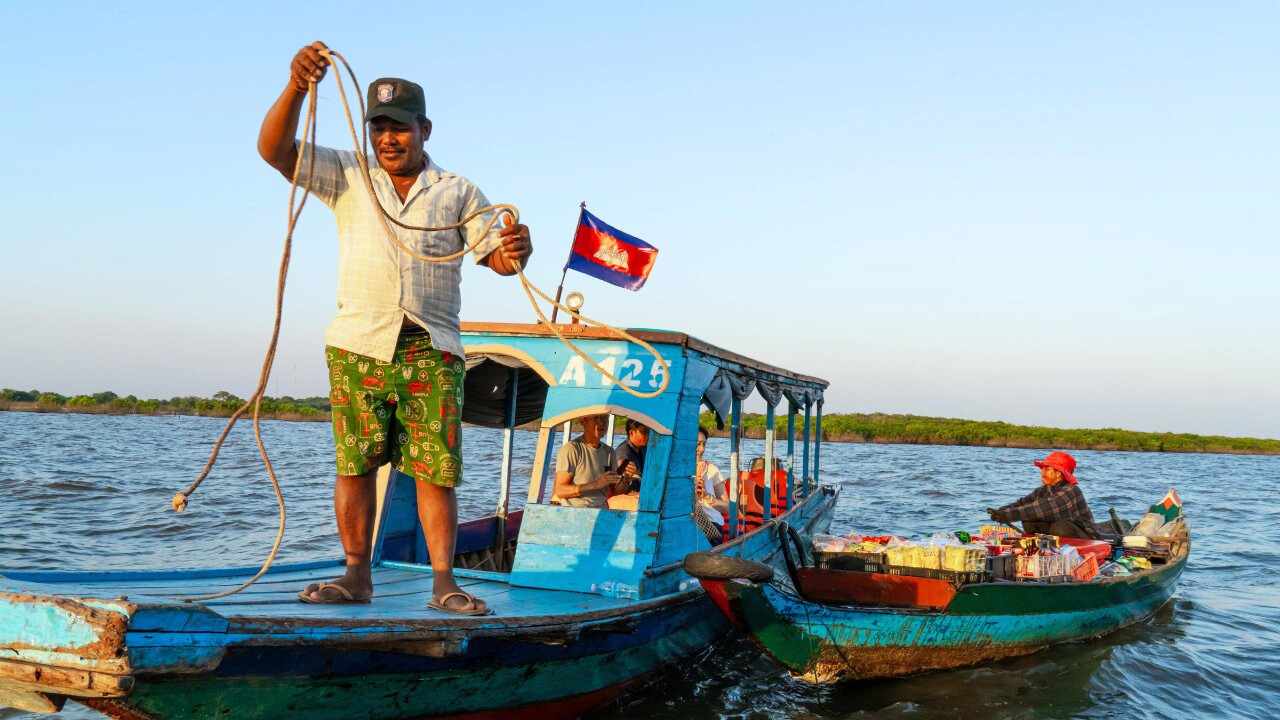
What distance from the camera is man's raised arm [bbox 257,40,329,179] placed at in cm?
328

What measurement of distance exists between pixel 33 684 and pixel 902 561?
20.7ft

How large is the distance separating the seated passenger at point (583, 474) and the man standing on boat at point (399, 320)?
2.69m

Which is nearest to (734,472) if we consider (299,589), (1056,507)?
(1056,507)

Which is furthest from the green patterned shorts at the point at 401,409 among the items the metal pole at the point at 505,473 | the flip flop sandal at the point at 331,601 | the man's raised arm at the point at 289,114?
the metal pole at the point at 505,473

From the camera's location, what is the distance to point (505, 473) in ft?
27.3

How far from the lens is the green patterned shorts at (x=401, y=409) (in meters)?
3.99

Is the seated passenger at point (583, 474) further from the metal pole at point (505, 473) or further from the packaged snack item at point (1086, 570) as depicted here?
the packaged snack item at point (1086, 570)

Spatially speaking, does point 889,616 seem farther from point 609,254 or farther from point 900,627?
point 609,254

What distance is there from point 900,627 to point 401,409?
15.0 feet

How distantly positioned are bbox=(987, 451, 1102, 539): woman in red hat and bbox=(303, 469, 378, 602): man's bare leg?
776cm

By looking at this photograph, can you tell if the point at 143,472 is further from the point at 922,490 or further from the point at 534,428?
the point at 922,490

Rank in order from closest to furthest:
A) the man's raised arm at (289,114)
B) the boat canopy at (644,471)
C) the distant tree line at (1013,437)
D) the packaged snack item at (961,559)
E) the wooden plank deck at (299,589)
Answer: the man's raised arm at (289,114)
the wooden plank deck at (299,589)
the boat canopy at (644,471)
the packaged snack item at (961,559)
the distant tree line at (1013,437)

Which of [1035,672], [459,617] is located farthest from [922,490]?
[459,617]

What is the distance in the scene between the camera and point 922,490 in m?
23.4
